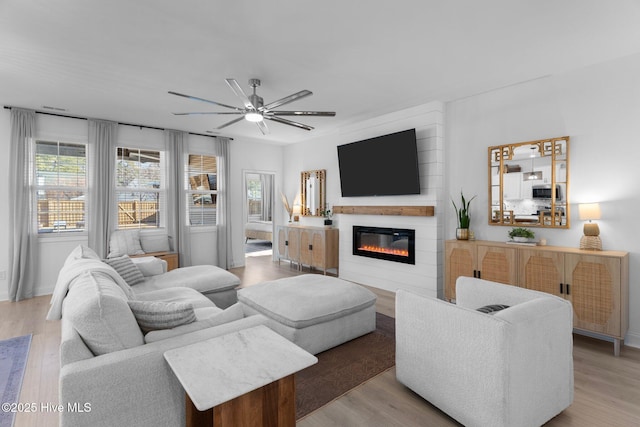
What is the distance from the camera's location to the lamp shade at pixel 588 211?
3.13m

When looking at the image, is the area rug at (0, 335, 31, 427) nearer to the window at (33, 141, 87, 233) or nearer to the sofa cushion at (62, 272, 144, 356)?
the sofa cushion at (62, 272, 144, 356)

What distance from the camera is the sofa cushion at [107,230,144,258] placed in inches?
201

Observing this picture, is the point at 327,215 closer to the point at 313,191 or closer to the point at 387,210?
the point at 313,191

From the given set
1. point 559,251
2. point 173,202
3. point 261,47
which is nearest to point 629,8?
point 559,251

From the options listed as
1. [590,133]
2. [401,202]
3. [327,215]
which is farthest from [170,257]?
[590,133]

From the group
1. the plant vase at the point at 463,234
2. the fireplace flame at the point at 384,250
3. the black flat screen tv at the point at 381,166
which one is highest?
the black flat screen tv at the point at 381,166

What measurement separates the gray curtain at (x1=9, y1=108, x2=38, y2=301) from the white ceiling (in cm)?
51

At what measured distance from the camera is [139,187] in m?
5.70

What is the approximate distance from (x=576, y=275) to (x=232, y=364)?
3.24 meters

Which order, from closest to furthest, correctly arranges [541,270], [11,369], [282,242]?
[11,369] → [541,270] → [282,242]

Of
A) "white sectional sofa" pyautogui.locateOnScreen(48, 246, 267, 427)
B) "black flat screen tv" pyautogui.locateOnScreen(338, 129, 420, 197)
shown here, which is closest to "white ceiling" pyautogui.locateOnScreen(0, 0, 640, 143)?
"black flat screen tv" pyautogui.locateOnScreen(338, 129, 420, 197)

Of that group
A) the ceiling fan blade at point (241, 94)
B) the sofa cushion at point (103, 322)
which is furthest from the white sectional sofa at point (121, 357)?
the ceiling fan blade at point (241, 94)

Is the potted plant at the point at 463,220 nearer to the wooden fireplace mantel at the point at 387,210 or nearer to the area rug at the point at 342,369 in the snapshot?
the wooden fireplace mantel at the point at 387,210

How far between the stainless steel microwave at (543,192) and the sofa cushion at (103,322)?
13.2 ft
